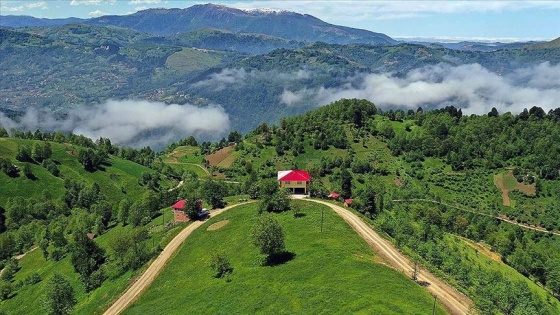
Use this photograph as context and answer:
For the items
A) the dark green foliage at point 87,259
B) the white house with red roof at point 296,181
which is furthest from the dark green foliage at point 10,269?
the white house with red roof at point 296,181

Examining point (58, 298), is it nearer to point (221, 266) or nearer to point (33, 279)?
point (221, 266)

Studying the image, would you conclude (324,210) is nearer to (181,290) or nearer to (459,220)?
(181,290)

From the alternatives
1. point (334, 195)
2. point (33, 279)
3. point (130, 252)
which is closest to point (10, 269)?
point (33, 279)

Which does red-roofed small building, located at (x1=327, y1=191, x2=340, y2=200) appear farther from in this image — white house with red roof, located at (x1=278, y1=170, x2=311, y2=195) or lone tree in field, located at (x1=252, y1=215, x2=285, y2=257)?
lone tree in field, located at (x1=252, y1=215, x2=285, y2=257)

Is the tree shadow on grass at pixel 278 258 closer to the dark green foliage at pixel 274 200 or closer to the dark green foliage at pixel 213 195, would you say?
the dark green foliage at pixel 274 200

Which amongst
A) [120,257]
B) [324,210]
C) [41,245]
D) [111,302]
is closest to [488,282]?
[324,210]
